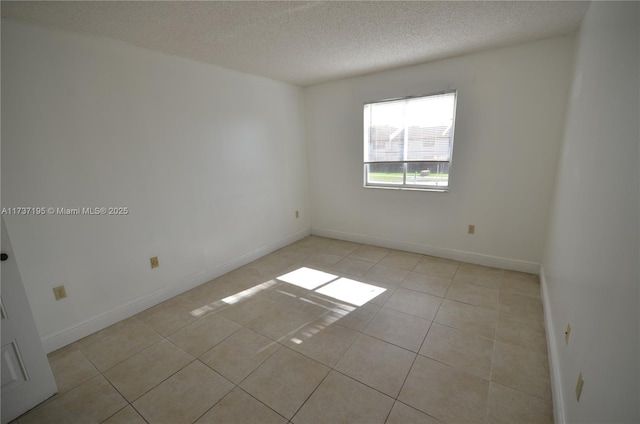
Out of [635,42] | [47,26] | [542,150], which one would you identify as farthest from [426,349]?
[47,26]

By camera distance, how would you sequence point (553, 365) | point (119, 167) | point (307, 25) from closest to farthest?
point (553, 365) → point (307, 25) → point (119, 167)

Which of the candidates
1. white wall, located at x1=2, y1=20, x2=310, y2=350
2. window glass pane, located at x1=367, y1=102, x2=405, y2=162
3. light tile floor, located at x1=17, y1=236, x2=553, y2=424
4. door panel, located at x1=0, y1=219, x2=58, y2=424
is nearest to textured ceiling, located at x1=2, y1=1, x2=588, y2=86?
white wall, located at x1=2, y1=20, x2=310, y2=350

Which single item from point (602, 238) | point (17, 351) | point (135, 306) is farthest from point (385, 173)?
point (17, 351)

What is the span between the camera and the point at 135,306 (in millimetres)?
2436

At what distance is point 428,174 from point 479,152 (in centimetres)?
60

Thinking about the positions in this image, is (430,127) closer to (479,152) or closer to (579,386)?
(479,152)

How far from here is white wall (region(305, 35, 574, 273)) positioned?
2562mm

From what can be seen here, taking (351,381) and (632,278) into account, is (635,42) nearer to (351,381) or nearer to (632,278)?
(632,278)

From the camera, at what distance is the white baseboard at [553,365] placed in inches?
52.8

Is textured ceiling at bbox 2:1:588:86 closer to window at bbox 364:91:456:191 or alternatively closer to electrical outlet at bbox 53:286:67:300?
window at bbox 364:91:456:191

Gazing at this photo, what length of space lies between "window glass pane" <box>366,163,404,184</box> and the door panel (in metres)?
3.46

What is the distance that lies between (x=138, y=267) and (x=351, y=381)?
211cm

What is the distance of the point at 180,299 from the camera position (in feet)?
8.75

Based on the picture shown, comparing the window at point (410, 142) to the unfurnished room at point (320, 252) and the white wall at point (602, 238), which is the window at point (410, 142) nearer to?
the unfurnished room at point (320, 252)
